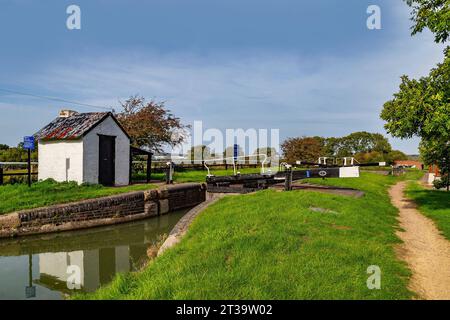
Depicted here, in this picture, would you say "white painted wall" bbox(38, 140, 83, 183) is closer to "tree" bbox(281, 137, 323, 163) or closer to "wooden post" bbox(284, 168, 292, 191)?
"wooden post" bbox(284, 168, 292, 191)

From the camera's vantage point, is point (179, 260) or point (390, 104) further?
point (390, 104)

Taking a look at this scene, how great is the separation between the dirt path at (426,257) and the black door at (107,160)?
14.5 meters

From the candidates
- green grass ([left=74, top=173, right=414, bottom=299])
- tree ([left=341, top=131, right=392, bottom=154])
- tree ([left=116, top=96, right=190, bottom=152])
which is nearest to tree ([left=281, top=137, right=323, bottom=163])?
tree ([left=116, top=96, right=190, bottom=152])

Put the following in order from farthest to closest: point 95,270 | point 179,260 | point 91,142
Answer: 1. point 91,142
2. point 95,270
3. point 179,260

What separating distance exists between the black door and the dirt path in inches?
570

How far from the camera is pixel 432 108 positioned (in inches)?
394

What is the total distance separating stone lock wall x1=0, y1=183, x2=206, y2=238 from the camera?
1155cm

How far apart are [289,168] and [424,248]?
24.2 feet

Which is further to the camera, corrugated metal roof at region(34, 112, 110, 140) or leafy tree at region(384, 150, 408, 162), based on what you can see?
leafy tree at region(384, 150, 408, 162)

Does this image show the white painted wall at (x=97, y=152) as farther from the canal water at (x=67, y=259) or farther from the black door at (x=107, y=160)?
the canal water at (x=67, y=259)

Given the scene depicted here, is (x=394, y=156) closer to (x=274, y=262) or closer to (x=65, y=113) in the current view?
(x=65, y=113)

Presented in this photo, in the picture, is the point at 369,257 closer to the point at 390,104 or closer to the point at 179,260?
the point at 179,260

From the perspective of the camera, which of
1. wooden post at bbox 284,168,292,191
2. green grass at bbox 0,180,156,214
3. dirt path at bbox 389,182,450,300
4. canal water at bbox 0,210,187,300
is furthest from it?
wooden post at bbox 284,168,292,191
